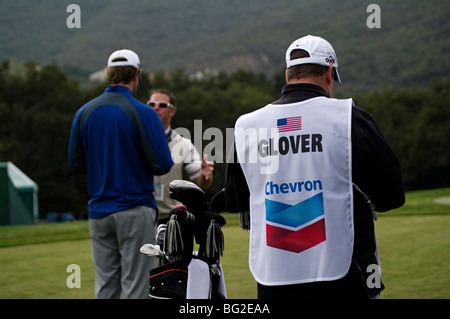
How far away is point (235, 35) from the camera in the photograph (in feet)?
483

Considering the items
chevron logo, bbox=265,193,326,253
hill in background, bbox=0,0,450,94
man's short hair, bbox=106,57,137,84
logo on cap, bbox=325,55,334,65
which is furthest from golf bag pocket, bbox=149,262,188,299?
hill in background, bbox=0,0,450,94

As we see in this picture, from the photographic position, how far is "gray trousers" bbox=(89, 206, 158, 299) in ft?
14.5

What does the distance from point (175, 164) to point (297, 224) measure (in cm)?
322

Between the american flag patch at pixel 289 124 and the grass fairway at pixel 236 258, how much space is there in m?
3.15

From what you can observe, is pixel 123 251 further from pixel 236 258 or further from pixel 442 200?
pixel 442 200

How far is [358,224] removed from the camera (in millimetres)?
2814

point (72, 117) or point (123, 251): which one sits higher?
point (72, 117)

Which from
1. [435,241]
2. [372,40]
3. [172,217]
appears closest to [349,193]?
[172,217]

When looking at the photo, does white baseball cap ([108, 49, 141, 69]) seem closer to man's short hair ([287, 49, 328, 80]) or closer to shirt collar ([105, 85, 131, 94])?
shirt collar ([105, 85, 131, 94])

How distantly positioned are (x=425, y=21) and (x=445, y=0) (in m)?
5.29

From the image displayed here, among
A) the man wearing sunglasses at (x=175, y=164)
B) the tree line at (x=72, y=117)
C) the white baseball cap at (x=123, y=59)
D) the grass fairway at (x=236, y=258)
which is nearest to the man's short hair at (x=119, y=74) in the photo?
the white baseball cap at (x=123, y=59)

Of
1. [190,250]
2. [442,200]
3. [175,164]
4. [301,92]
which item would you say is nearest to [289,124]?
[301,92]

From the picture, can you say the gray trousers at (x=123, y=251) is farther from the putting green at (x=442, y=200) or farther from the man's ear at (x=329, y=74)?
the putting green at (x=442, y=200)

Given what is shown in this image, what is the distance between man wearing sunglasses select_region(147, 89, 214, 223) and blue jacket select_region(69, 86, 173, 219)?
117 centimetres
